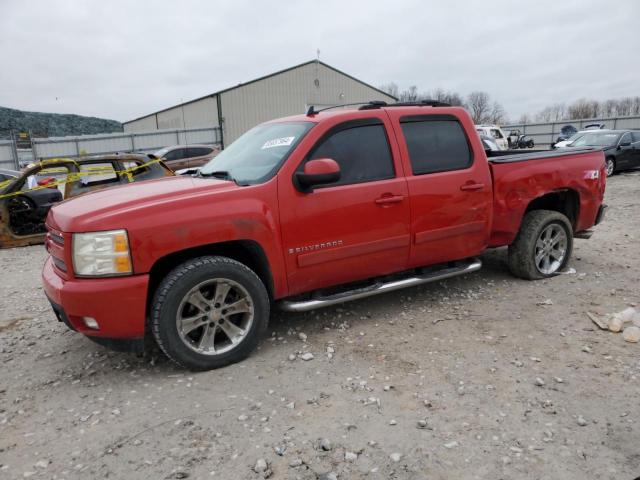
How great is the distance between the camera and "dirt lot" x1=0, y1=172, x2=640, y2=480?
242 centimetres

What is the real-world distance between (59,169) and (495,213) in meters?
7.11

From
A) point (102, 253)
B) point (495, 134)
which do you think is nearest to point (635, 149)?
point (495, 134)

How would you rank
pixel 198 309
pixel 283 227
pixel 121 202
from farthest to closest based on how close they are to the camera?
1. pixel 283 227
2. pixel 198 309
3. pixel 121 202

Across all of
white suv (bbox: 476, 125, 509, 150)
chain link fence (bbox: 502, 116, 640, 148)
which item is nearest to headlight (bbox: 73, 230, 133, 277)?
white suv (bbox: 476, 125, 509, 150)

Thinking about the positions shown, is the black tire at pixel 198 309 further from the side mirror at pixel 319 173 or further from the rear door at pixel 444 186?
the rear door at pixel 444 186

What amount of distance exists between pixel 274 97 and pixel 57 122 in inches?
2154

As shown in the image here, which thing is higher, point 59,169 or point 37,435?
point 59,169

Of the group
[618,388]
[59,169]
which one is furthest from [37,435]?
[59,169]

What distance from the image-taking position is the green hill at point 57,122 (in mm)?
60219

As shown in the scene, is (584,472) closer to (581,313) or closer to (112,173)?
(581,313)

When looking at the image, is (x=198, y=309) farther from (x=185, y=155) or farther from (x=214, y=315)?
(x=185, y=155)

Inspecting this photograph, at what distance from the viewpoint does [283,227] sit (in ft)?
11.5

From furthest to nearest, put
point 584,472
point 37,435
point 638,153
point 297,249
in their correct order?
point 638,153
point 297,249
point 37,435
point 584,472

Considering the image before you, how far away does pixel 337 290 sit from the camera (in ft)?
15.5
